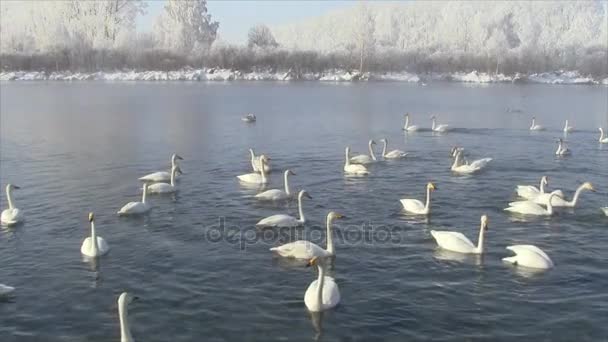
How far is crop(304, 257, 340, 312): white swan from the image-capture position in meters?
11.8

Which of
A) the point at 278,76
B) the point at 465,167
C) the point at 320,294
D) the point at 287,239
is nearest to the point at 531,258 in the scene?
the point at 320,294

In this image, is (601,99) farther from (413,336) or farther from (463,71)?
(413,336)

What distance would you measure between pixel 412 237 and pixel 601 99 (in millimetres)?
57411

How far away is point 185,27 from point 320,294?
5236 inches

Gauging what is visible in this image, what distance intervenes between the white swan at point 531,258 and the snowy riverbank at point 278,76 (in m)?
95.7

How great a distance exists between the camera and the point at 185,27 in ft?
451

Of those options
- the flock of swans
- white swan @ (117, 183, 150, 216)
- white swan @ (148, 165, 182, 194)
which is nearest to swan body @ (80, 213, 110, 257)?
the flock of swans

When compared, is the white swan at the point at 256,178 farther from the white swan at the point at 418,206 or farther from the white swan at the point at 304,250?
the white swan at the point at 304,250

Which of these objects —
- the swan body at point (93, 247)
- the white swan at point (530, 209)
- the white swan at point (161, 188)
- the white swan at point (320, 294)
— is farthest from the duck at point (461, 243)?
the white swan at point (161, 188)

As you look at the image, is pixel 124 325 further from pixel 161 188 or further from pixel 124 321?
pixel 161 188

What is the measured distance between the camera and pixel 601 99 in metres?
65.4

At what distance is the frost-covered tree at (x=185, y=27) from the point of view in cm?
13450

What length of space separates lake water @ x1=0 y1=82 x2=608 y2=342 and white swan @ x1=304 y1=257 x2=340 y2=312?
186mm

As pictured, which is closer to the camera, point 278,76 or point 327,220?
point 327,220
